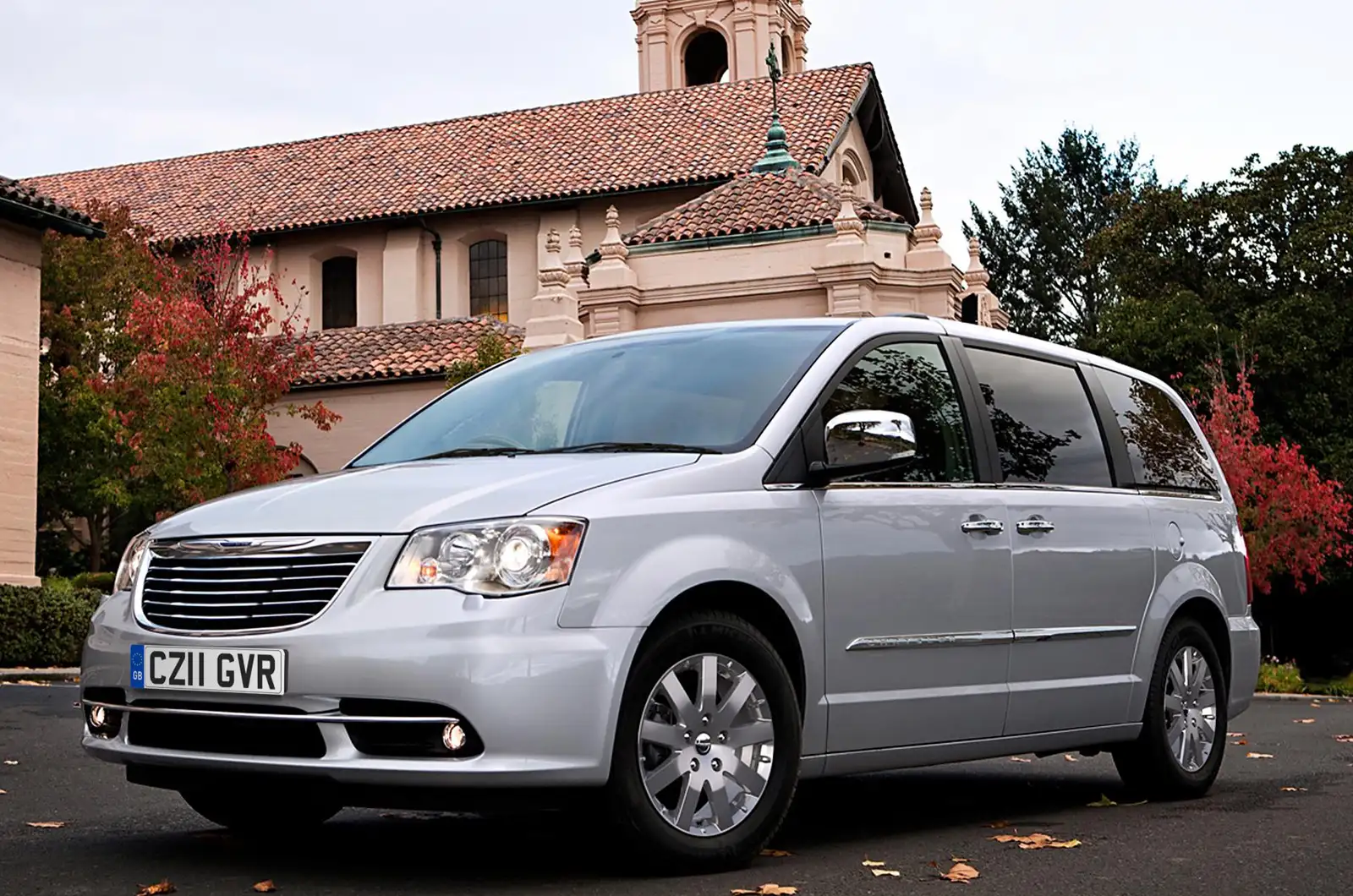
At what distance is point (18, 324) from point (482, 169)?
1822 centimetres

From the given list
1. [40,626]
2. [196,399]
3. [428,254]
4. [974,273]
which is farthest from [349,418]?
[40,626]

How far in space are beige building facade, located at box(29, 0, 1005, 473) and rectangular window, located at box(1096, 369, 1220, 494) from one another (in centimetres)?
1822

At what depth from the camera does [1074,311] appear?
236ft

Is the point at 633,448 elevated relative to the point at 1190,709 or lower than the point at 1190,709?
elevated

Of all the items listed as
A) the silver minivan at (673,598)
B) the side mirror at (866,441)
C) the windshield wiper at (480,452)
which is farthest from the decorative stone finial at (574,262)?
the side mirror at (866,441)

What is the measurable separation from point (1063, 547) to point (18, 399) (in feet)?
62.7

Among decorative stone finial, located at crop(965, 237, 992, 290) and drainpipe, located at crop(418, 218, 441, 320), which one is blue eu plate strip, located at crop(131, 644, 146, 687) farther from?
drainpipe, located at crop(418, 218, 441, 320)

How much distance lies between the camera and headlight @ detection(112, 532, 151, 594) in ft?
18.7

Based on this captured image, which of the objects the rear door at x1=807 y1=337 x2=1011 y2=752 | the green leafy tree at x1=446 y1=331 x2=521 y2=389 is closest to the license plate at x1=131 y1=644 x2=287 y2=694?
the rear door at x1=807 y1=337 x2=1011 y2=752

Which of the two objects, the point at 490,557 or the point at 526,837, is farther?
the point at 526,837

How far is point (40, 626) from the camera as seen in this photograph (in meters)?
21.2

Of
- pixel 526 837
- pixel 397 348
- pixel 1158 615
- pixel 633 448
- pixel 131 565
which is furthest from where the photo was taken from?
pixel 397 348

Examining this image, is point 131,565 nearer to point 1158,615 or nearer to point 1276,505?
point 1158,615

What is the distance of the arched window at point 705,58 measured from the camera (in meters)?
50.7
